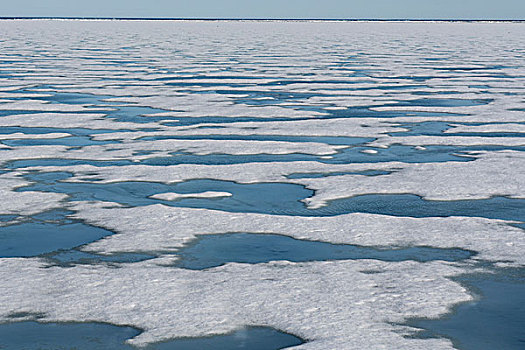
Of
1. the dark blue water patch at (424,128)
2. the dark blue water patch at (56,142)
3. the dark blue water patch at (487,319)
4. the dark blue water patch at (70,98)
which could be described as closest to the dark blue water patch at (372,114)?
the dark blue water patch at (424,128)

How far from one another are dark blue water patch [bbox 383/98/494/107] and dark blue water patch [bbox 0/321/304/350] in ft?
18.4

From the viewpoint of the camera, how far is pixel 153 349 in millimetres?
2088

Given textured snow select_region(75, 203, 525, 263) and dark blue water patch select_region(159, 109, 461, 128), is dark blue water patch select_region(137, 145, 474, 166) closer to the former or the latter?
textured snow select_region(75, 203, 525, 263)

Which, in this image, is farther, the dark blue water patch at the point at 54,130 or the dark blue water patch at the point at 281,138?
the dark blue water patch at the point at 54,130

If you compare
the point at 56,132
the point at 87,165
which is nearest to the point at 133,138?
the point at 56,132

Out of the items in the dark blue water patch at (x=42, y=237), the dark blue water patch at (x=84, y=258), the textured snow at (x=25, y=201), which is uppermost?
the dark blue water patch at (x=84, y=258)

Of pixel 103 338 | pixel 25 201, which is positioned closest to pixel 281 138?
pixel 25 201

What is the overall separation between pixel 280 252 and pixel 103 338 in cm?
94

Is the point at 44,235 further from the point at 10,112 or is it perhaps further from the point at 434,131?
the point at 10,112

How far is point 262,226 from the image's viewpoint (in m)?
3.32

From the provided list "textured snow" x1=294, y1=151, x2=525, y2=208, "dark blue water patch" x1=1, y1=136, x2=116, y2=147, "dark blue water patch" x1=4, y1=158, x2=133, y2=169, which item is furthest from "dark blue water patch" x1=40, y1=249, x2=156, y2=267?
"dark blue water patch" x1=1, y1=136, x2=116, y2=147

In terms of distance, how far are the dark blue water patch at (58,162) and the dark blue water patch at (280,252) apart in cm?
169

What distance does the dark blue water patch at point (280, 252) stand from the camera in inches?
113

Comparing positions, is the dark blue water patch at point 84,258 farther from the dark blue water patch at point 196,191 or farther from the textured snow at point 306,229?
the dark blue water patch at point 196,191
